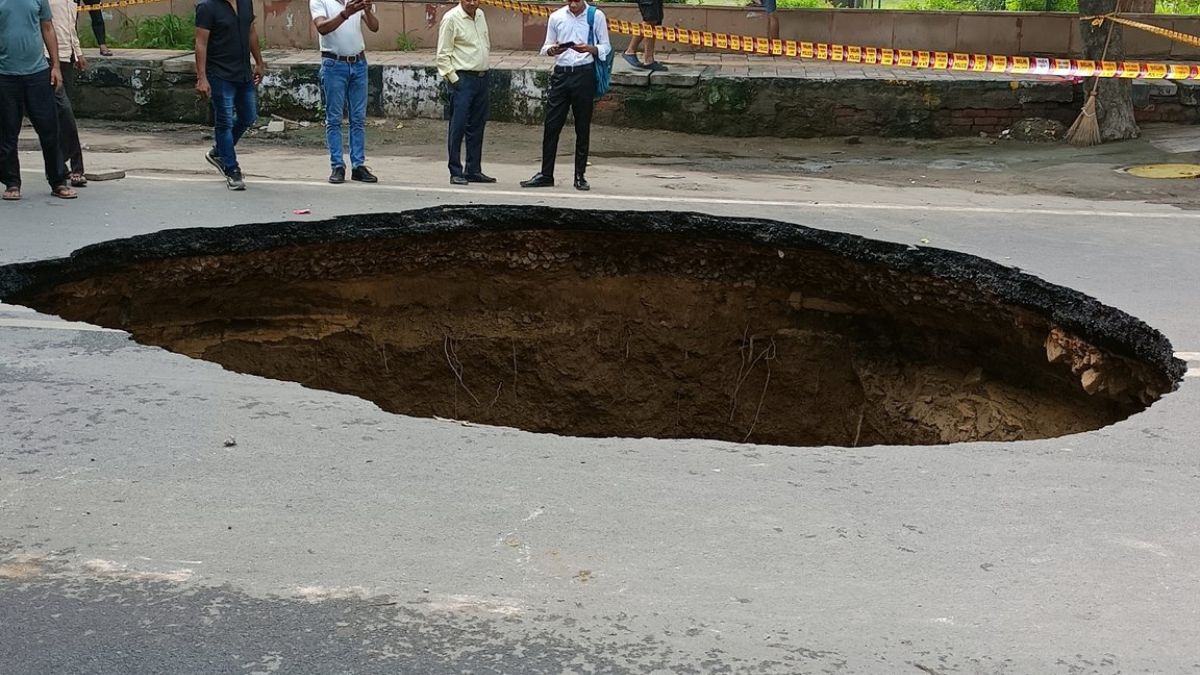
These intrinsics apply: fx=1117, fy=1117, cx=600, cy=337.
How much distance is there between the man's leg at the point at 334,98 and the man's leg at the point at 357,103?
0.06 metres

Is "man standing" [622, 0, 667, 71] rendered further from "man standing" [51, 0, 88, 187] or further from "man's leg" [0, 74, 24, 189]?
"man's leg" [0, 74, 24, 189]

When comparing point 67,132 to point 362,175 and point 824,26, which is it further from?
point 824,26

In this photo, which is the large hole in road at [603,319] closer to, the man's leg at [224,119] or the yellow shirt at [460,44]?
the man's leg at [224,119]

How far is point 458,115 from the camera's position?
1001cm

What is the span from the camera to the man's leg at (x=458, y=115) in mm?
9938

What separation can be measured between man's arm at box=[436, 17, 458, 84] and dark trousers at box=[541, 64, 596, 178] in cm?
91

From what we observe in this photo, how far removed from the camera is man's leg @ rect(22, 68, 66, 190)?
8430 mm

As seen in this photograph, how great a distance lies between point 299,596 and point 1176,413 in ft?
11.9

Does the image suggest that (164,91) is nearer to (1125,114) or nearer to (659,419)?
(659,419)

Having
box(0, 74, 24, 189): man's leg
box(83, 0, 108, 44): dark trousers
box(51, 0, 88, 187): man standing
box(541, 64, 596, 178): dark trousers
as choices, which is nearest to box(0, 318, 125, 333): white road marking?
box(0, 74, 24, 189): man's leg

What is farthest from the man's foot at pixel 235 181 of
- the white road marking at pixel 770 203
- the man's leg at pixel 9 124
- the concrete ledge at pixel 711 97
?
the concrete ledge at pixel 711 97

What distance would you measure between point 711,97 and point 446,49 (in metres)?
5.10

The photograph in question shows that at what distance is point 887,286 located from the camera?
7637 mm

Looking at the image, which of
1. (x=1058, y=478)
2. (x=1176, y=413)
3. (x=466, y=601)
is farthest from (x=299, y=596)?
(x=1176, y=413)
